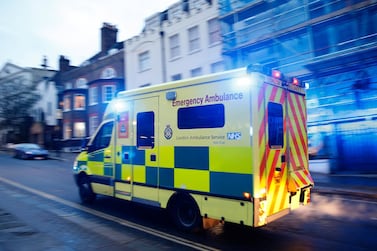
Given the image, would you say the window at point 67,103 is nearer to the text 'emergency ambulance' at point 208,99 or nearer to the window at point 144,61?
the window at point 144,61

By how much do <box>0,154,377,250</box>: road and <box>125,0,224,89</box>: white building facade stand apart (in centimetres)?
1450

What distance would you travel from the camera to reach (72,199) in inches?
385

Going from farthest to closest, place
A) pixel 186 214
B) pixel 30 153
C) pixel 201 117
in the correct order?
1. pixel 30 153
2. pixel 186 214
3. pixel 201 117

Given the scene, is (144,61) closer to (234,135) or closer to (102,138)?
(102,138)

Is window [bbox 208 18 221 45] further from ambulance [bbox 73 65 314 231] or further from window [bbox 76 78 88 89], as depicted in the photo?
window [bbox 76 78 88 89]

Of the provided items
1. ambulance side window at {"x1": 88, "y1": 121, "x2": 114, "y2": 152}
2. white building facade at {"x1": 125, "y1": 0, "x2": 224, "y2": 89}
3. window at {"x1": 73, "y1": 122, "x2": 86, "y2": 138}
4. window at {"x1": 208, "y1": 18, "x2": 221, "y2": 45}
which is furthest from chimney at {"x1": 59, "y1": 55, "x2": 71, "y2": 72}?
ambulance side window at {"x1": 88, "y1": 121, "x2": 114, "y2": 152}

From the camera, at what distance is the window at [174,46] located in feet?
80.0

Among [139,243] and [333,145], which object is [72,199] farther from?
[333,145]

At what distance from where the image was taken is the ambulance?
222 inches

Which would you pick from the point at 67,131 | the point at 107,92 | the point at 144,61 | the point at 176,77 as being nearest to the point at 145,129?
the point at 176,77

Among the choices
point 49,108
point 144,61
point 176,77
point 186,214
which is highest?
point 144,61

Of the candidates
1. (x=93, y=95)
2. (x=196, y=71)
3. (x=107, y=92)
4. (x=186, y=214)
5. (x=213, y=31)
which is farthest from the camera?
(x=93, y=95)

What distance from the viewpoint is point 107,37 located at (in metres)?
34.3

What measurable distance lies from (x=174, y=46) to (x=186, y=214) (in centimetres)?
1938
